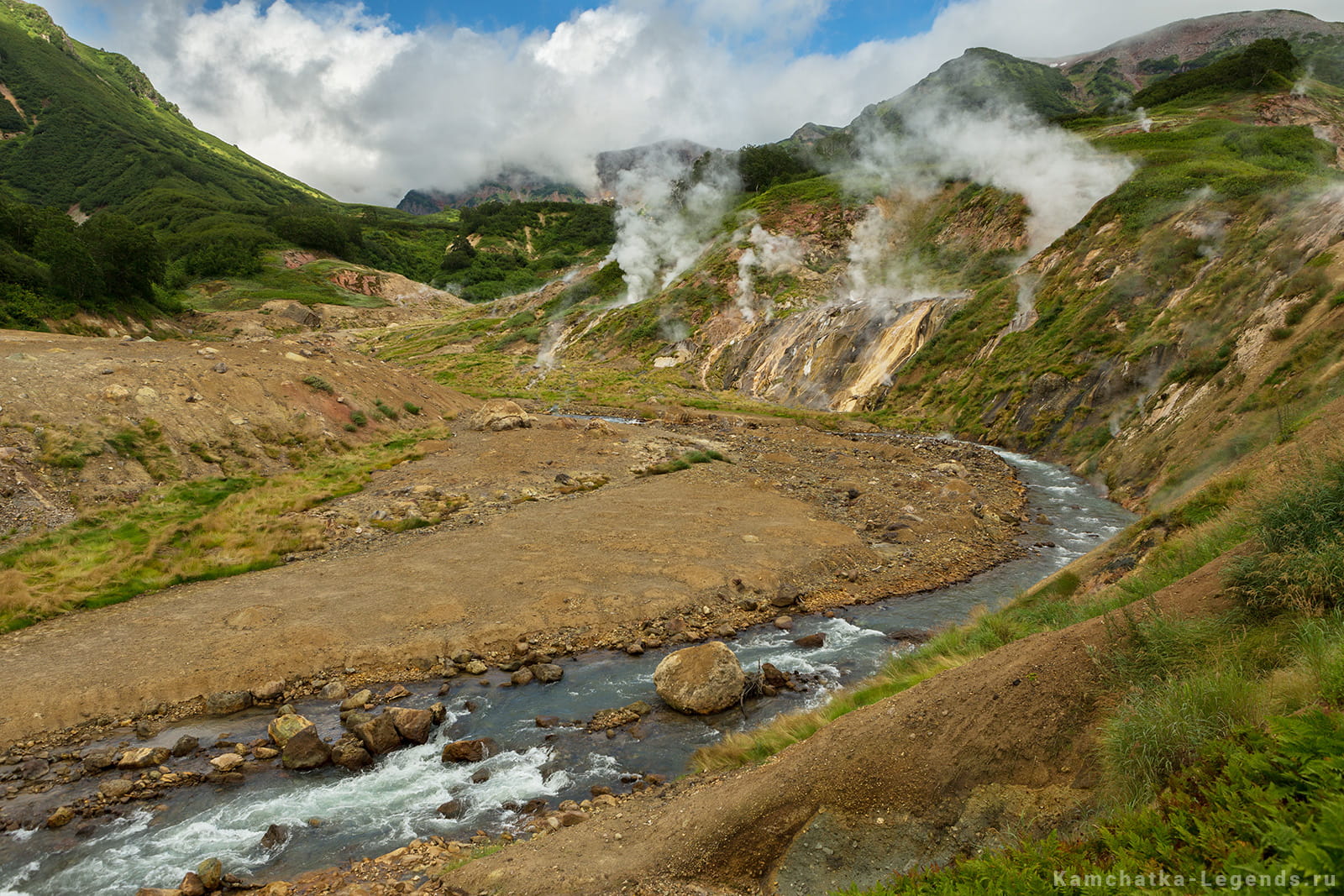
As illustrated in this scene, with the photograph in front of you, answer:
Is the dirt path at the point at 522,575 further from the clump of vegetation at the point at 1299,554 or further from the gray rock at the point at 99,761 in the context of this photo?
the clump of vegetation at the point at 1299,554

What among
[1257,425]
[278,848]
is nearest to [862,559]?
[1257,425]

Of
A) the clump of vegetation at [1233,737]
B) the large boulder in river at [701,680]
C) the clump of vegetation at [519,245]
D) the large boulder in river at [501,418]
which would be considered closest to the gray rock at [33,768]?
the large boulder in river at [701,680]

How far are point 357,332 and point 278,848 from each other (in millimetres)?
87165

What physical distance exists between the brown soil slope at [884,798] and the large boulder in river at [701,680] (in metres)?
3.35

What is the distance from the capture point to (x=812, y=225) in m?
70.6

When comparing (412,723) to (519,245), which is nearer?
(412,723)

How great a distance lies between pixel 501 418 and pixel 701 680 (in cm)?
2436

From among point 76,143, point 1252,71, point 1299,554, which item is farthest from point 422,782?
point 76,143

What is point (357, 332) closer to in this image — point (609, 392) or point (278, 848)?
point (609, 392)

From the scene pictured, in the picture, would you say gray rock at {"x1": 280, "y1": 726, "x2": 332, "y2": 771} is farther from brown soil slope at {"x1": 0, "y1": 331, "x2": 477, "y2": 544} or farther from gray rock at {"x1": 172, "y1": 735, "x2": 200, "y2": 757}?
brown soil slope at {"x1": 0, "y1": 331, "x2": 477, "y2": 544}

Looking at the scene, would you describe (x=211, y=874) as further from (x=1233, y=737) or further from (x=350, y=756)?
(x=1233, y=737)

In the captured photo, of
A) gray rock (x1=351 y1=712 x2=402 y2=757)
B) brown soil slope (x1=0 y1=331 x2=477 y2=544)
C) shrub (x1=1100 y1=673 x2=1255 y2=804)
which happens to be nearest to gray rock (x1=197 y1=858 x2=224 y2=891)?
gray rock (x1=351 y1=712 x2=402 y2=757)

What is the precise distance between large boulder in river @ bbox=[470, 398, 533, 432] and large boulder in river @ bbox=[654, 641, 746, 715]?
22.7 m

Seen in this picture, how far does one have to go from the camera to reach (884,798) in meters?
5.90
